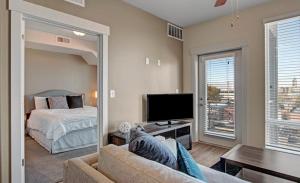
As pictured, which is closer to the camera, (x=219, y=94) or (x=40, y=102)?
(x=219, y=94)

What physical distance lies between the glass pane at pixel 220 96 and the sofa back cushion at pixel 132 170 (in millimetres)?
3178

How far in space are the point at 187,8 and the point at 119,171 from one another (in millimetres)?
3156

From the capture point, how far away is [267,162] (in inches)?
80.6

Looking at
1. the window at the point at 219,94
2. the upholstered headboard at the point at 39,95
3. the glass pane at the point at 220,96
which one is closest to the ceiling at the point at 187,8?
the window at the point at 219,94

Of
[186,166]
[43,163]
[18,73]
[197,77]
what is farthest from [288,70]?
[43,163]

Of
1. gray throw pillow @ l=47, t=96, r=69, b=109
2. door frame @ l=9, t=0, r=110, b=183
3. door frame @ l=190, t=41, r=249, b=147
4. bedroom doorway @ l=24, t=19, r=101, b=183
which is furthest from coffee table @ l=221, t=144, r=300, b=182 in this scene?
→ gray throw pillow @ l=47, t=96, r=69, b=109

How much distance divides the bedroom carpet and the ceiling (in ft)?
9.71

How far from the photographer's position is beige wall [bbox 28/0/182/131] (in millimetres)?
2900

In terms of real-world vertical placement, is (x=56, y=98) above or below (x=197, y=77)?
below

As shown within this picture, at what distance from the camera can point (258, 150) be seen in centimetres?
247

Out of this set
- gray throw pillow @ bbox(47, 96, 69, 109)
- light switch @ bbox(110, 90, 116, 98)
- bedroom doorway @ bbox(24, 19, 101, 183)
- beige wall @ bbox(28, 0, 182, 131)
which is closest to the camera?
beige wall @ bbox(28, 0, 182, 131)

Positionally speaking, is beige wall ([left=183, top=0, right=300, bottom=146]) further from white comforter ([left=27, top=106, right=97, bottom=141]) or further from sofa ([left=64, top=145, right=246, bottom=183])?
white comforter ([left=27, top=106, right=97, bottom=141])

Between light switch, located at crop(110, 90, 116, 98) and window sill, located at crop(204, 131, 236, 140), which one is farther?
window sill, located at crop(204, 131, 236, 140)

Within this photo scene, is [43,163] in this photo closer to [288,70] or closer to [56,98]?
[56,98]
